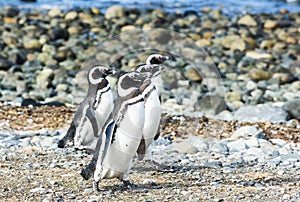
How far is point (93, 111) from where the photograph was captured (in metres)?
6.86

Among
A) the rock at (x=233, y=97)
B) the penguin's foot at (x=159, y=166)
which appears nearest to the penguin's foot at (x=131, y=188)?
the penguin's foot at (x=159, y=166)

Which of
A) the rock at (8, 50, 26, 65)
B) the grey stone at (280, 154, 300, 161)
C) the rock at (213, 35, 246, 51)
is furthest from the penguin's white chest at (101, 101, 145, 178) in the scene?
the rock at (213, 35, 246, 51)

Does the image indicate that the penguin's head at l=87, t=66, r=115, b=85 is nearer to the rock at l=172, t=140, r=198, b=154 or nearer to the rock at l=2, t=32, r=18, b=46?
the rock at l=172, t=140, r=198, b=154

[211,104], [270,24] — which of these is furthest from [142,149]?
[270,24]

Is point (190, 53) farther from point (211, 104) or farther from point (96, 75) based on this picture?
point (96, 75)

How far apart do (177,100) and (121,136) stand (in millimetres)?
6048

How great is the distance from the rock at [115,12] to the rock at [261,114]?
9933 mm

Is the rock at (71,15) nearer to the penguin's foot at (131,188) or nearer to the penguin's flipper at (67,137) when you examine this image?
the penguin's flipper at (67,137)

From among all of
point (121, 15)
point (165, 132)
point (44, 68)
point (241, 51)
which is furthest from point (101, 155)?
point (121, 15)

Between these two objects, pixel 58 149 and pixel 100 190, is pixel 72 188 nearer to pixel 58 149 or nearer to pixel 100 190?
pixel 100 190

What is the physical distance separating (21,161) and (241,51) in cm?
1090

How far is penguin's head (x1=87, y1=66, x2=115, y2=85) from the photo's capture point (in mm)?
6629

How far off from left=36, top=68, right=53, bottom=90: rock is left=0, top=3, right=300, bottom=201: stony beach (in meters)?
0.03

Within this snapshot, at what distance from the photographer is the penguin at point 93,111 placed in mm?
6734
